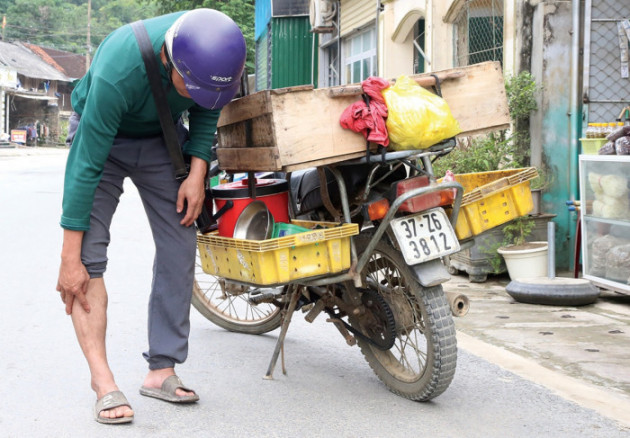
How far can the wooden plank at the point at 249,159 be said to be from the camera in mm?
3539

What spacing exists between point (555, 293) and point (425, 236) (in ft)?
10.6

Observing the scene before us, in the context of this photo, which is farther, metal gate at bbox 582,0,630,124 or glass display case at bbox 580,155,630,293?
metal gate at bbox 582,0,630,124

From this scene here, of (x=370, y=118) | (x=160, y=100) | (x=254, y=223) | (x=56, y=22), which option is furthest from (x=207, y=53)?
(x=56, y=22)

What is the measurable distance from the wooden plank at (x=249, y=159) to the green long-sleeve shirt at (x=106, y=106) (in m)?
0.39

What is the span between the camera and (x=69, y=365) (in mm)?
4512

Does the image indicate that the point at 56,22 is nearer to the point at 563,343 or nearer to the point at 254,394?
the point at 563,343

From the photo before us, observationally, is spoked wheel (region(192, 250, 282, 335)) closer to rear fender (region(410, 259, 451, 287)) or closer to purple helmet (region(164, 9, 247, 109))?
rear fender (region(410, 259, 451, 287))

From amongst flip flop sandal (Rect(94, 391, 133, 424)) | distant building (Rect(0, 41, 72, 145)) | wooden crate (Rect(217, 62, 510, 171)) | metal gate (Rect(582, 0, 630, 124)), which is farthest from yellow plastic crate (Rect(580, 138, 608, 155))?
distant building (Rect(0, 41, 72, 145))

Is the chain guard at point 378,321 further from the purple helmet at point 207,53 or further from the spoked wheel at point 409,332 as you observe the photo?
the purple helmet at point 207,53

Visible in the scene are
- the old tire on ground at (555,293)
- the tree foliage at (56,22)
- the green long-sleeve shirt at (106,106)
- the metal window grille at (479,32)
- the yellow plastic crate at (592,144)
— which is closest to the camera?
the green long-sleeve shirt at (106,106)

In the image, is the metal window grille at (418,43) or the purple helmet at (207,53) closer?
the purple helmet at (207,53)

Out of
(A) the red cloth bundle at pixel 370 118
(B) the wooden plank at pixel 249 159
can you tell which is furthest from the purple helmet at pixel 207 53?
(A) the red cloth bundle at pixel 370 118

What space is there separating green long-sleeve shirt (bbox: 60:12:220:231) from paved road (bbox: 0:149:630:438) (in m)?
0.92

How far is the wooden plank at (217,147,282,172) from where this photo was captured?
11.6 ft
